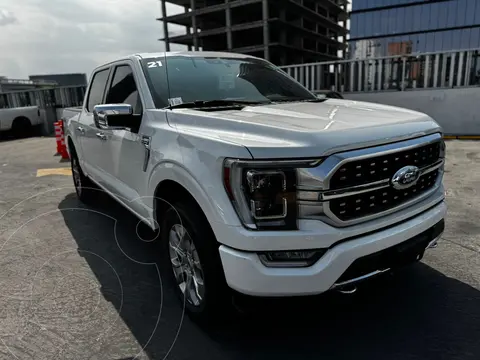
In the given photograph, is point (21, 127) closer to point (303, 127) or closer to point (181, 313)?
point (181, 313)

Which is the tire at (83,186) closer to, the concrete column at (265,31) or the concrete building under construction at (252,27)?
the concrete column at (265,31)

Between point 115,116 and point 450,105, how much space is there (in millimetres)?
11953

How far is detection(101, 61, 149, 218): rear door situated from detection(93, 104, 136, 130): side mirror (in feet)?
0.16

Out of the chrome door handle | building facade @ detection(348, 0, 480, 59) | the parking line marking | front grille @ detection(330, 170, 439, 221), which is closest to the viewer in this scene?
front grille @ detection(330, 170, 439, 221)

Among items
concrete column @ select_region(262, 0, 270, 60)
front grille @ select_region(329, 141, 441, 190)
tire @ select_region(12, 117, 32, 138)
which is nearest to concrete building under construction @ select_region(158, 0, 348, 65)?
concrete column @ select_region(262, 0, 270, 60)

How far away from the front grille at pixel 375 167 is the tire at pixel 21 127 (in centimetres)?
1779

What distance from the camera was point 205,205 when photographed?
2.14m

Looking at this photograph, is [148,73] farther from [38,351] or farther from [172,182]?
[38,351]

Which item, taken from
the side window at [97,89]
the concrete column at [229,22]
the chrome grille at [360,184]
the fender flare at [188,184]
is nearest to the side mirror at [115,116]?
the fender flare at [188,184]

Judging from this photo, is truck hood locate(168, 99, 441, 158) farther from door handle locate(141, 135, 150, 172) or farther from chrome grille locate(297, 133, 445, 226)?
door handle locate(141, 135, 150, 172)

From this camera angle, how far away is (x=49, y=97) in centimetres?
1970

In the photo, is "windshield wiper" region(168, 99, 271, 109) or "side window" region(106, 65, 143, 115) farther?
"side window" region(106, 65, 143, 115)

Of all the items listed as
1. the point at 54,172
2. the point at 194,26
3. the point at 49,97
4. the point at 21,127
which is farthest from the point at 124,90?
the point at 194,26

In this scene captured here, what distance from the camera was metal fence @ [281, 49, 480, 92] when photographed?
11672 mm
